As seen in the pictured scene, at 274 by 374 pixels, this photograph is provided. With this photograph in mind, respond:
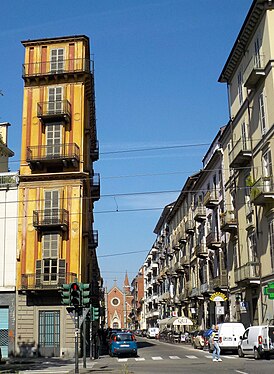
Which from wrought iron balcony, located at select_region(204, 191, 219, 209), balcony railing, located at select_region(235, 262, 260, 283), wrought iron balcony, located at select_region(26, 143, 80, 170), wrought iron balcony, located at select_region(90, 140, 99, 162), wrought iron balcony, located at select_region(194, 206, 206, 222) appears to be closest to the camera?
balcony railing, located at select_region(235, 262, 260, 283)

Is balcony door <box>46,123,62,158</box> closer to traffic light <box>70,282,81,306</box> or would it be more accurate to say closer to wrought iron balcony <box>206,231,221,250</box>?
wrought iron balcony <box>206,231,221,250</box>

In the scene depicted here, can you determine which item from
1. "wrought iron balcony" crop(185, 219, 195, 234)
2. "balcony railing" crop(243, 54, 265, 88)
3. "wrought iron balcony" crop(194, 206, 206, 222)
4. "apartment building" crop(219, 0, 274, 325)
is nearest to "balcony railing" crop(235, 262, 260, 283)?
"apartment building" crop(219, 0, 274, 325)

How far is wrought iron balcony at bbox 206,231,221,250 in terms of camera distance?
151 ft

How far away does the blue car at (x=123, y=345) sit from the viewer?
32938 mm

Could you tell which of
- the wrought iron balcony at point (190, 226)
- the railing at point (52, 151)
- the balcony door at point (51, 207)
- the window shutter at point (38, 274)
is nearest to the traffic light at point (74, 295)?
the window shutter at point (38, 274)

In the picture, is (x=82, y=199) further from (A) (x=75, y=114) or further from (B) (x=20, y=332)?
(B) (x=20, y=332)

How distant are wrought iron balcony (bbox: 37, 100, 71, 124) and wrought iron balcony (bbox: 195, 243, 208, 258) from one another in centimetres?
2133

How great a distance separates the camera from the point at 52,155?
118ft

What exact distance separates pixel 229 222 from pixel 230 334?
10.1 meters

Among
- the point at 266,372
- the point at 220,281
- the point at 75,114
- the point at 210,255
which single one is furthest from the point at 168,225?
the point at 266,372

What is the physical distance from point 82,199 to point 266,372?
65.2 ft

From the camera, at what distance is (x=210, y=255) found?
50000mm

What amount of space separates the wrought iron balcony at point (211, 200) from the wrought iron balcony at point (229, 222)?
5264 mm

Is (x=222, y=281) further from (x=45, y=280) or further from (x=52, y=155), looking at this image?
(x=52, y=155)
